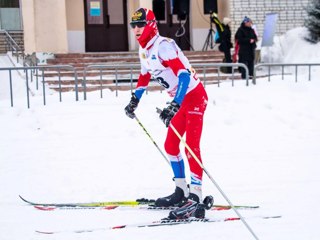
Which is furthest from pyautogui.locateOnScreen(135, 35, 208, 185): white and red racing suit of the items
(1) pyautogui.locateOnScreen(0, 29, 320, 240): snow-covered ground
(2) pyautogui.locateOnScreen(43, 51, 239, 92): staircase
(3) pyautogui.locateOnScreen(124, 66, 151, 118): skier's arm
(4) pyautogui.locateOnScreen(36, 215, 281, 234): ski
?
(2) pyautogui.locateOnScreen(43, 51, 239, 92): staircase

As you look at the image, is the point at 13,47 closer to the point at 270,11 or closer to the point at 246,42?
the point at 246,42

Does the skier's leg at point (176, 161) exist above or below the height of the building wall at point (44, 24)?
below

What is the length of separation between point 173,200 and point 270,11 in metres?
15.0

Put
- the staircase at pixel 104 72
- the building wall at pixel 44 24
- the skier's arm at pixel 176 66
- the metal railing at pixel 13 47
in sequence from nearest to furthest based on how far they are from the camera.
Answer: the skier's arm at pixel 176 66
the staircase at pixel 104 72
the building wall at pixel 44 24
the metal railing at pixel 13 47

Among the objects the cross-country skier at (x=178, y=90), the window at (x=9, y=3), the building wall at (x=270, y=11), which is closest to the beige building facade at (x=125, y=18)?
the building wall at (x=270, y=11)

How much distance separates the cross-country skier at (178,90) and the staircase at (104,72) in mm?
7016

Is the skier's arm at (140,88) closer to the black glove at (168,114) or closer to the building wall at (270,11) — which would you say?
the black glove at (168,114)

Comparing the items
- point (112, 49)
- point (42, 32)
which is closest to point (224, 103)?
point (42, 32)

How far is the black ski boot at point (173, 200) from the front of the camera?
207 inches

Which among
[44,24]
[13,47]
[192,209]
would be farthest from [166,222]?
[13,47]

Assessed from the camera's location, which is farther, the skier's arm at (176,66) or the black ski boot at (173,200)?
the black ski boot at (173,200)

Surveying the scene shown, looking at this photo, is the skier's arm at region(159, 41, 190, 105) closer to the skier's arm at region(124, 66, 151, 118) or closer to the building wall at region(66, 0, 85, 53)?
the skier's arm at region(124, 66, 151, 118)

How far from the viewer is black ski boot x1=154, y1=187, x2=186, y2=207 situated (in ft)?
17.3

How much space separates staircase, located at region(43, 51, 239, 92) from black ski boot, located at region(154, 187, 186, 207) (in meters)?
7.02
